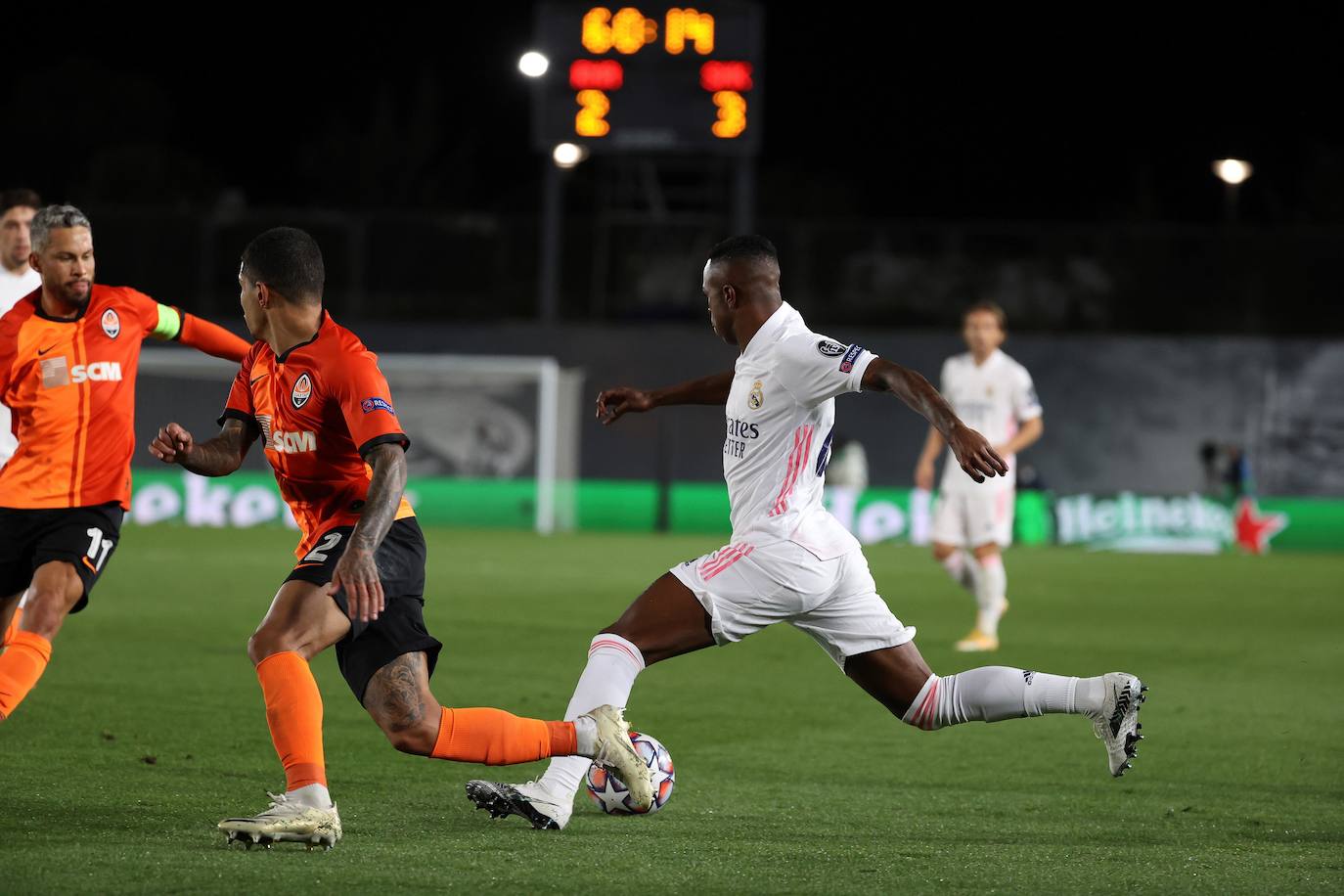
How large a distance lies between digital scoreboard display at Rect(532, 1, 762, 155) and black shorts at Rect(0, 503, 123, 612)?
1620 centimetres

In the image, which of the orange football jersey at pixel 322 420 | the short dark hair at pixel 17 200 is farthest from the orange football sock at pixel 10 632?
the short dark hair at pixel 17 200

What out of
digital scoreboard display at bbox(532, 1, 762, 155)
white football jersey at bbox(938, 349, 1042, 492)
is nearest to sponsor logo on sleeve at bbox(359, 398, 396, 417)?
white football jersey at bbox(938, 349, 1042, 492)

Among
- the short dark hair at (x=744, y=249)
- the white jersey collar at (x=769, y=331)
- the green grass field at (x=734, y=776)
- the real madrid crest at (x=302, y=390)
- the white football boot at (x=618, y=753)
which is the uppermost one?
the short dark hair at (x=744, y=249)

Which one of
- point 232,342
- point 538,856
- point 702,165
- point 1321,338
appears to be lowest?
point 538,856

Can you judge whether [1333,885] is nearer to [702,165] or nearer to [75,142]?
[702,165]

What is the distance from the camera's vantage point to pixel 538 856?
209 inches

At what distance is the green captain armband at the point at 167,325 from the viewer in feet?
23.4

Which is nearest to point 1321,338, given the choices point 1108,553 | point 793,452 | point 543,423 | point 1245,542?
point 1245,542

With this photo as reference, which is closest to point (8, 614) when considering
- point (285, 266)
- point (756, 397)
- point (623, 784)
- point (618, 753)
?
point (285, 266)

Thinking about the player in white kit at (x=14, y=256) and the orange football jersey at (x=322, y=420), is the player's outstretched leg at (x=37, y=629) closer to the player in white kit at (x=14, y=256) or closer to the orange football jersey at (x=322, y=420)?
the orange football jersey at (x=322, y=420)

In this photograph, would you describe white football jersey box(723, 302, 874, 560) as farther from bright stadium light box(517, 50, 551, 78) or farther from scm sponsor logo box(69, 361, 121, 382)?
bright stadium light box(517, 50, 551, 78)

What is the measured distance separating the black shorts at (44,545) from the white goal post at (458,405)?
60.6 ft

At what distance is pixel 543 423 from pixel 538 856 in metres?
19.9

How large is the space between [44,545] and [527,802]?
2.09 meters
